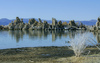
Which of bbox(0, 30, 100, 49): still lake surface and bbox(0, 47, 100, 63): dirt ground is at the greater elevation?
bbox(0, 47, 100, 63): dirt ground

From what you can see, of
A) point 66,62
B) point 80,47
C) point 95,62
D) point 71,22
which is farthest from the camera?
point 71,22

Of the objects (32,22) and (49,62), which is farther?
(32,22)

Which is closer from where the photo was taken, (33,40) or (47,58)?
(47,58)

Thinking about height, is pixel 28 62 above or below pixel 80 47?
below

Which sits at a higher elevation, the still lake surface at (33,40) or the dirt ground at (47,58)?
the dirt ground at (47,58)

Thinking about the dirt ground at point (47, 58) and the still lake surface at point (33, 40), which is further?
the still lake surface at point (33, 40)

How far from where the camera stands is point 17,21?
13675 cm

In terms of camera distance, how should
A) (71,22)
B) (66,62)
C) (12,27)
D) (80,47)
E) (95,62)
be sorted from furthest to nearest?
(71,22)
(12,27)
(80,47)
(66,62)
(95,62)

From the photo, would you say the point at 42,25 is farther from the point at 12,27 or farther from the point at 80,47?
the point at 80,47

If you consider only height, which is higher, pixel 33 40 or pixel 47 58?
pixel 47 58

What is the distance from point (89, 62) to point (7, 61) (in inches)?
238

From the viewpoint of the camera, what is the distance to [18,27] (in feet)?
403

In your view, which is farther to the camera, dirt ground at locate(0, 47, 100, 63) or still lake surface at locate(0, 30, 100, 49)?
still lake surface at locate(0, 30, 100, 49)

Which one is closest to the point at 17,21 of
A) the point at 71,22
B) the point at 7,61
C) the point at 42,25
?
the point at 42,25
